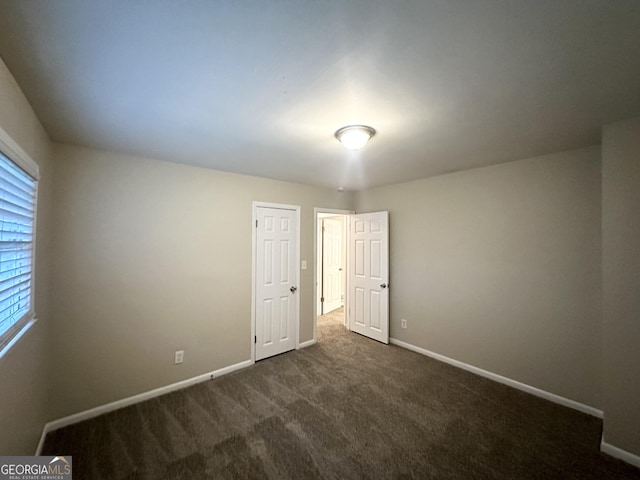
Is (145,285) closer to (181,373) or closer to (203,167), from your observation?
(181,373)

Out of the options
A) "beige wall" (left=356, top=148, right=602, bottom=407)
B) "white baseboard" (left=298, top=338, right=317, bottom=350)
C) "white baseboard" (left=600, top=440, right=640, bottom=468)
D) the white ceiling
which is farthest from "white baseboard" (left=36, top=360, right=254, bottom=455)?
"white baseboard" (left=600, top=440, right=640, bottom=468)

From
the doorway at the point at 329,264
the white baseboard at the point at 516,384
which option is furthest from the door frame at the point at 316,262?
the white baseboard at the point at 516,384

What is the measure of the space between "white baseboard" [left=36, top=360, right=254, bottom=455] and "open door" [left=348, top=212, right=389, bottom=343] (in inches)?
75.9

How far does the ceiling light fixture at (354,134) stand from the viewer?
1.91 m

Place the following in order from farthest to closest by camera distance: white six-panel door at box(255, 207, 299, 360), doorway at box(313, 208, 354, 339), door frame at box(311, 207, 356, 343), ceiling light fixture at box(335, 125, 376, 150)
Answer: doorway at box(313, 208, 354, 339) < door frame at box(311, 207, 356, 343) < white six-panel door at box(255, 207, 299, 360) < ceiling light fixture at box(335, 125, 376, 150)

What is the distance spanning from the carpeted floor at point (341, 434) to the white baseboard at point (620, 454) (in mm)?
50

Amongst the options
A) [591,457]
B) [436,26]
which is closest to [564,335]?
[591,457]

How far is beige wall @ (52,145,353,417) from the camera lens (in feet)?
7.30

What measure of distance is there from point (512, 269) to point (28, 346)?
4.04 metres

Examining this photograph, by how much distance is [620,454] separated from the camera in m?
1.84

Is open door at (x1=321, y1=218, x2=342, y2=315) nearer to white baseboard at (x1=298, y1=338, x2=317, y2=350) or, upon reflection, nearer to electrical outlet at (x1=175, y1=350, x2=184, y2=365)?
white baseboard at (x1=298, y1=338, x2=317, y2=350)

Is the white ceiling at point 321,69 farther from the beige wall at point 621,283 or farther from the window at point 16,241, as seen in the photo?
the window at point 16,241

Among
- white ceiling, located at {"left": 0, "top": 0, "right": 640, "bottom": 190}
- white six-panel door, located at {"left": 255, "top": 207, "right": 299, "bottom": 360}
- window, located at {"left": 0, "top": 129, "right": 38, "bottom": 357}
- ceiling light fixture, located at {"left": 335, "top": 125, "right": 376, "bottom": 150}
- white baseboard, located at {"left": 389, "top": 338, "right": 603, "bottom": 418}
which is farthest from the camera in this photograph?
white six-panel door, located at {"left": 255, "top": 207, "right": 299, "bottom": 360}

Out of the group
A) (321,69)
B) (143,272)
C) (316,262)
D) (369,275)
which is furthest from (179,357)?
(321,69)
